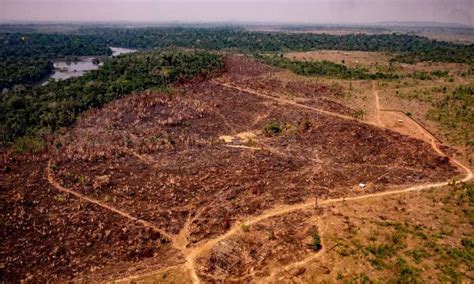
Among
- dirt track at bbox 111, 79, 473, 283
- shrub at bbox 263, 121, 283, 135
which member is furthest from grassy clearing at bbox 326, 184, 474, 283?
shrub at bbox 263, 121, 283, 135

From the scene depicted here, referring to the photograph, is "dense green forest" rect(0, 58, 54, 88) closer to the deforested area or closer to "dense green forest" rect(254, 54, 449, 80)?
the deforested area

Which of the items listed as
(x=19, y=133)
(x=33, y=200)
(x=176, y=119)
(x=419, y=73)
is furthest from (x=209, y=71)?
(x=33, y=200)

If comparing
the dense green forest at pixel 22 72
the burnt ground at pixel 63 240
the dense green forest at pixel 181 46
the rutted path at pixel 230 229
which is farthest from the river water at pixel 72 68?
the burnt ground at pixel 63 240

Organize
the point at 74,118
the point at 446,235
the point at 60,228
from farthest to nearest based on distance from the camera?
the point at 74,118
the point at 60,228
the point at 446,235

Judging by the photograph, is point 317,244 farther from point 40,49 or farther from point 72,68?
point 40,49

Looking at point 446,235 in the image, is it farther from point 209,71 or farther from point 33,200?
point 209,71

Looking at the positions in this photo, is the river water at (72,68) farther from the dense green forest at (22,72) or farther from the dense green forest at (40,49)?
the dense green forest at (40,49)
